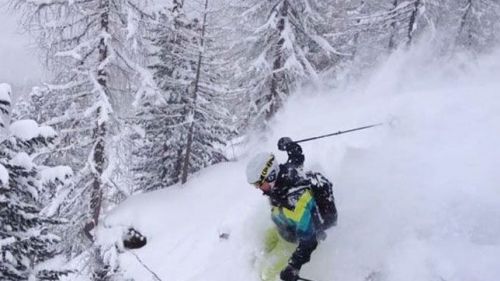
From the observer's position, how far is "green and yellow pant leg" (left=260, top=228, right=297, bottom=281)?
6.84 meters

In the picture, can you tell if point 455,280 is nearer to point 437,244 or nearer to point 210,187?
point 437,244

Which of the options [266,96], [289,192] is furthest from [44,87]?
[289,192]

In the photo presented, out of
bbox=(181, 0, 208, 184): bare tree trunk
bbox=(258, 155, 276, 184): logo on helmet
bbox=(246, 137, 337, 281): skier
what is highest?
bbox=(258, 155, 276, 184): logo on helmet

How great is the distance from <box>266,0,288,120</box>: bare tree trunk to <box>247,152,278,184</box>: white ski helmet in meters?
13.5

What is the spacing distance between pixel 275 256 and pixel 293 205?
116cm

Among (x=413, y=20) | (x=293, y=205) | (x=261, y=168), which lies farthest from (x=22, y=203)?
(x=413, y=20)

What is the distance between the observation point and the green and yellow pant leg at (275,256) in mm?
6844

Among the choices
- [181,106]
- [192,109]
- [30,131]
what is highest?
[30,131]

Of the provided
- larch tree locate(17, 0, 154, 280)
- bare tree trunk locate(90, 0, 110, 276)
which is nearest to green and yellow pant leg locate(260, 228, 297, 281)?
larch tree locate(17, 0, 154, 280)

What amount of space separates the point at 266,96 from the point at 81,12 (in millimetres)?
9103

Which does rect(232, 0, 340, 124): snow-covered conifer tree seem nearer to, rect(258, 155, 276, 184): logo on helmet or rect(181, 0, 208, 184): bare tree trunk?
rect(181, 0, 208, 184): bare tree trunk

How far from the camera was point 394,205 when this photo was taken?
24.4ft

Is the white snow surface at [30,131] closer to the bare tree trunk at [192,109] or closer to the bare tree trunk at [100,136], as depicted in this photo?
the bare tree trunk at [100,136]

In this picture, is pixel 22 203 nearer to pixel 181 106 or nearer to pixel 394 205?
pixel 394 205
